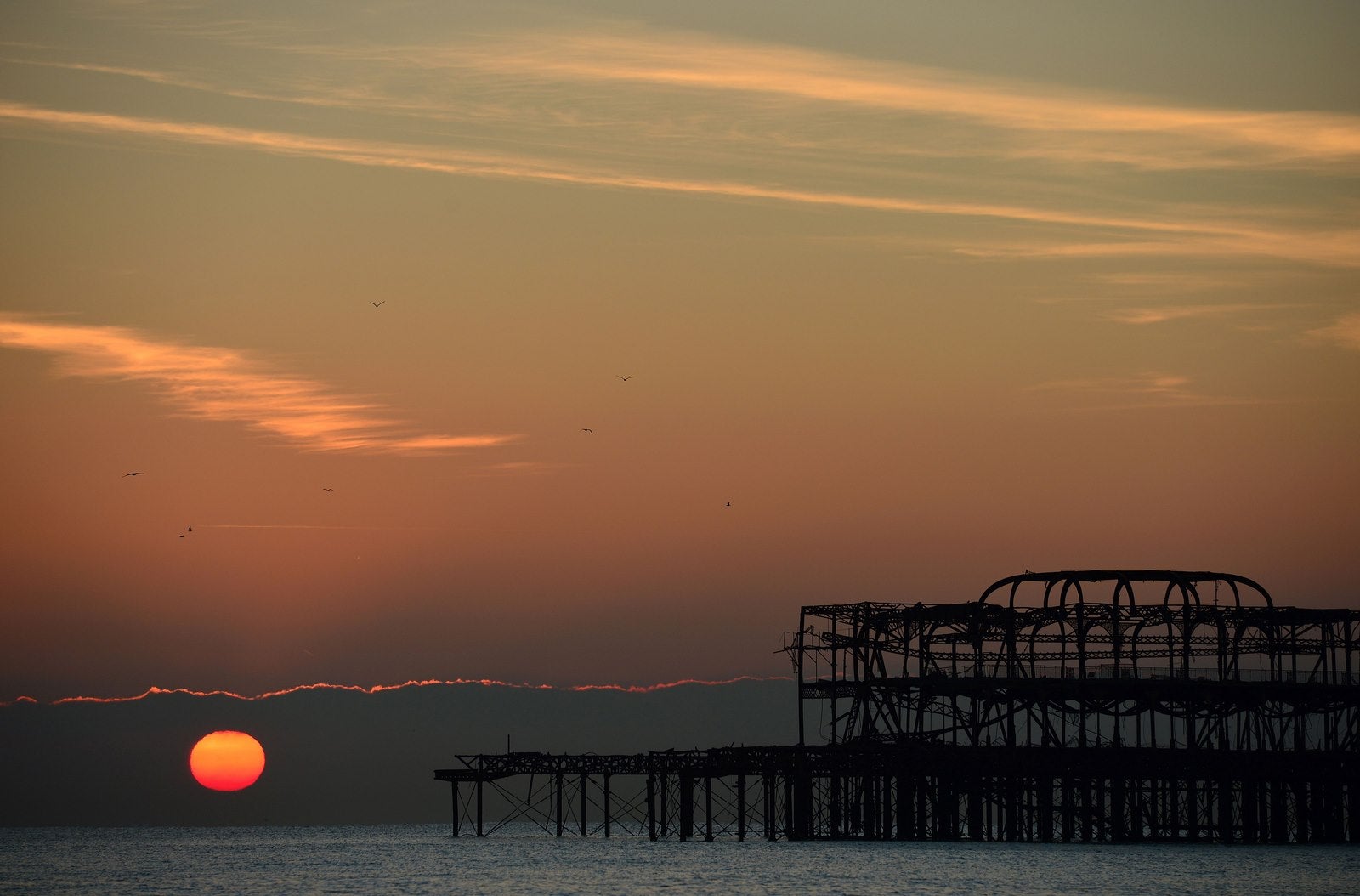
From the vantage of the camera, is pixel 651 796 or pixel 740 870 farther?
pixel 651 796

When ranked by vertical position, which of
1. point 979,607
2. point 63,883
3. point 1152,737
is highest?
point 979,607

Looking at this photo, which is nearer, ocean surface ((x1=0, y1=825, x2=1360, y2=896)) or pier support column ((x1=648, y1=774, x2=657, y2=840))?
ocean surface ((x1=0, y1=825, x2=1360, y2=896))

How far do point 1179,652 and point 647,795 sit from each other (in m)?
35.0

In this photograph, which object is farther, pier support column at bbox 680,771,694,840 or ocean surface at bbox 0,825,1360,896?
pier support column at bbox 680,771,694,840

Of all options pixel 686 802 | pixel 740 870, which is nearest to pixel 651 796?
pixel 686 802

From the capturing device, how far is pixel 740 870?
298 feet

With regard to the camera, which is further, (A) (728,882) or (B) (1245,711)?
(B) (1245,711)

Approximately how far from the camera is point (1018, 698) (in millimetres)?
94250

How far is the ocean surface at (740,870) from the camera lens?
8125cm

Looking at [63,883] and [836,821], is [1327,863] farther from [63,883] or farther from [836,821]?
[63,883]

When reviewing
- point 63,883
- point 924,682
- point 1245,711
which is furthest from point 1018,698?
point 63,883

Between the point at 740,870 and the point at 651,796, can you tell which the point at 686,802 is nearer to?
the point at 651,796

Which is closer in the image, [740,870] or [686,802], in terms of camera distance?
[740,870]

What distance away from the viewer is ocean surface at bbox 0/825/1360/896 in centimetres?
8125
